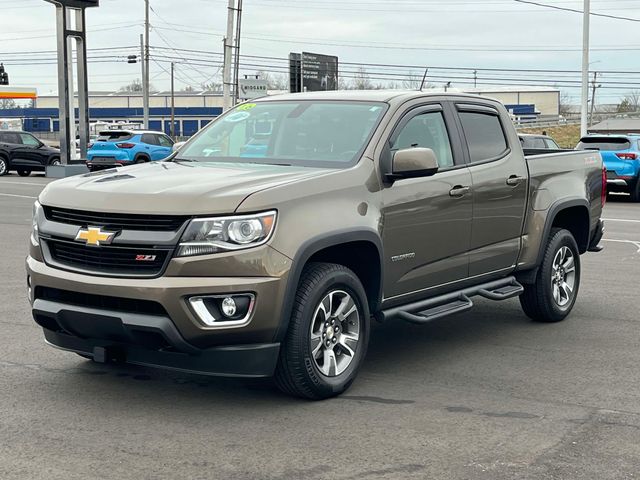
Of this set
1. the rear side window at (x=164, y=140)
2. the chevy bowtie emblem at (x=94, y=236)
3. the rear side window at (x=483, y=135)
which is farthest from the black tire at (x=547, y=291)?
the rear side window at (x=164, y=140)

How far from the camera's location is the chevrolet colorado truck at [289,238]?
492cm

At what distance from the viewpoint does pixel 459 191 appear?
6.52 metres

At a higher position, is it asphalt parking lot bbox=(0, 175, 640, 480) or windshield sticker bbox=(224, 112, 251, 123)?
windshield sticker bbox=(224, 112, 251, 123)

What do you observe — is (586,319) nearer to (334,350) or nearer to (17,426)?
(334,350)

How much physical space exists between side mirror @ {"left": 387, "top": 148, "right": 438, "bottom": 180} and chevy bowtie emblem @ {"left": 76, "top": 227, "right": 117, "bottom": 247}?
185cm

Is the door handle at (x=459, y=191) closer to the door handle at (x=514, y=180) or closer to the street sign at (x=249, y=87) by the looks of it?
the door handle at (x=514, y=180)

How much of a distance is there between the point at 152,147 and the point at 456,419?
28730 millimetres

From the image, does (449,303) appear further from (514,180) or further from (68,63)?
(68,63)

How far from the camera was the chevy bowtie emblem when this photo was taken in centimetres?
502

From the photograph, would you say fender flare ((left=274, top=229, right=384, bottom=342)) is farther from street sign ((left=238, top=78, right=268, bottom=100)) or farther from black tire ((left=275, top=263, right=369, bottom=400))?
street sign ((left=238, top=78, right=268, bottom=100))

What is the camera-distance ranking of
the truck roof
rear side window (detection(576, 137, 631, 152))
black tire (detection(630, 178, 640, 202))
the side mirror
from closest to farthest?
the side mirror
the truck roof
rear side window (detection(576, 137, 631, 152))
black tire (detection(630, 178, 640, 202))

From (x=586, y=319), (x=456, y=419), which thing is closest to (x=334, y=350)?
(x=456, y=419)

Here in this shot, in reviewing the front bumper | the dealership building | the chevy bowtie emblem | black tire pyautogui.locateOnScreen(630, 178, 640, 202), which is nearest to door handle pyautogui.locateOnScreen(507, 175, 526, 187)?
the front bumper

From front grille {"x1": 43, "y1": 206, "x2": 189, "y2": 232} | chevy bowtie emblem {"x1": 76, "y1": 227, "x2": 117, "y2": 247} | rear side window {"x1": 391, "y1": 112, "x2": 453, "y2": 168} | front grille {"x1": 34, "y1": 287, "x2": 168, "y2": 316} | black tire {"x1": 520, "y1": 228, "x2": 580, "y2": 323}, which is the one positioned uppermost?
rear side window {"x1": 391, "y1": 112, "x2": 453, "y2": 168}
